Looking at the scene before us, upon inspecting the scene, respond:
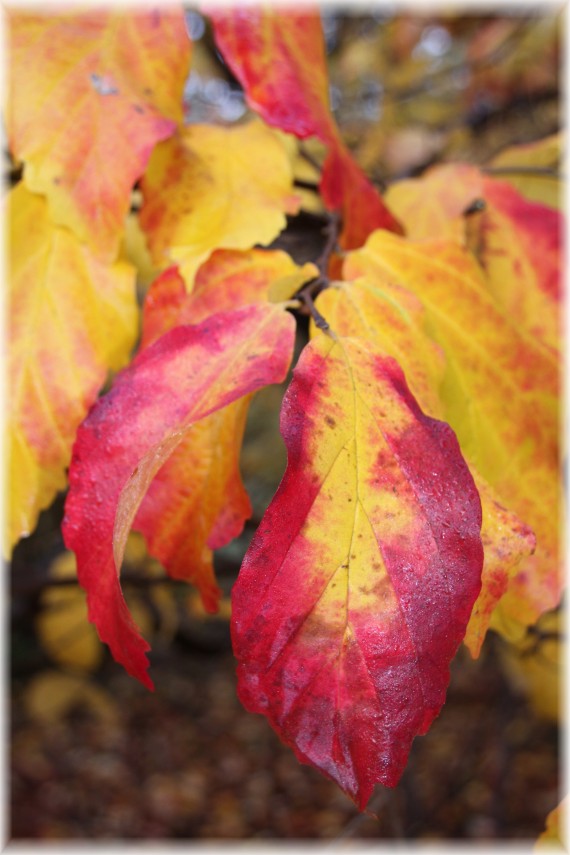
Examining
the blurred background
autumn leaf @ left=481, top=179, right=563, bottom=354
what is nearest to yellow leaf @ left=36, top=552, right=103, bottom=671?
the blurred background

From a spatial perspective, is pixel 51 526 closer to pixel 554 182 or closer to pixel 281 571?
pixel 554 182

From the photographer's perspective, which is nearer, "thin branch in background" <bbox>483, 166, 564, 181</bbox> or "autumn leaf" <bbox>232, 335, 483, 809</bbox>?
"autumn leaf" <bbox>232, 335, 483, 809</bbox>

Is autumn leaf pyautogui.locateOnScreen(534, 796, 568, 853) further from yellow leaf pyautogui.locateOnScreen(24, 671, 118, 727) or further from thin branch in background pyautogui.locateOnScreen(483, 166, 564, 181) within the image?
yellow leaf pyautogui.locateOnScreen(24, 671, 118, 727)

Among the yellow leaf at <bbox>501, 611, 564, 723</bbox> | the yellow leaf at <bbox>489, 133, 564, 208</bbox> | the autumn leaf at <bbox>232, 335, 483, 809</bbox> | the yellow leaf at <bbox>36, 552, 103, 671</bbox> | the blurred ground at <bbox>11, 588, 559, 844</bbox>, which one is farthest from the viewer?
the blurred ground at <bbox>11, 588, 559, 844</bbox>

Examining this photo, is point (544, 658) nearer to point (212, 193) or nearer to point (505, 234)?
Result: point (505, 234)

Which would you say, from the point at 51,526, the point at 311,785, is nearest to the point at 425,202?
the point at 51,526

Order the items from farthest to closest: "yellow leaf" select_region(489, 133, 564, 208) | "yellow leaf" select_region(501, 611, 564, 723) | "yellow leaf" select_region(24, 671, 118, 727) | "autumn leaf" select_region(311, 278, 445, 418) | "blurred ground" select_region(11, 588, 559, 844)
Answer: "yellow leaf" select_region(24, 671, 118, 727)
"blurred ground" select_region(11, 588, 559, 844)
"yellow leaf" select_region(501, 611, 564, 723)
"yellow leaf" select_region(489, 133, 564, 208)
"autumn leaf" select_region(311, 278, 445, 418)

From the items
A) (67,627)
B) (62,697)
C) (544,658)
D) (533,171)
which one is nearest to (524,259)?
(533,171)
